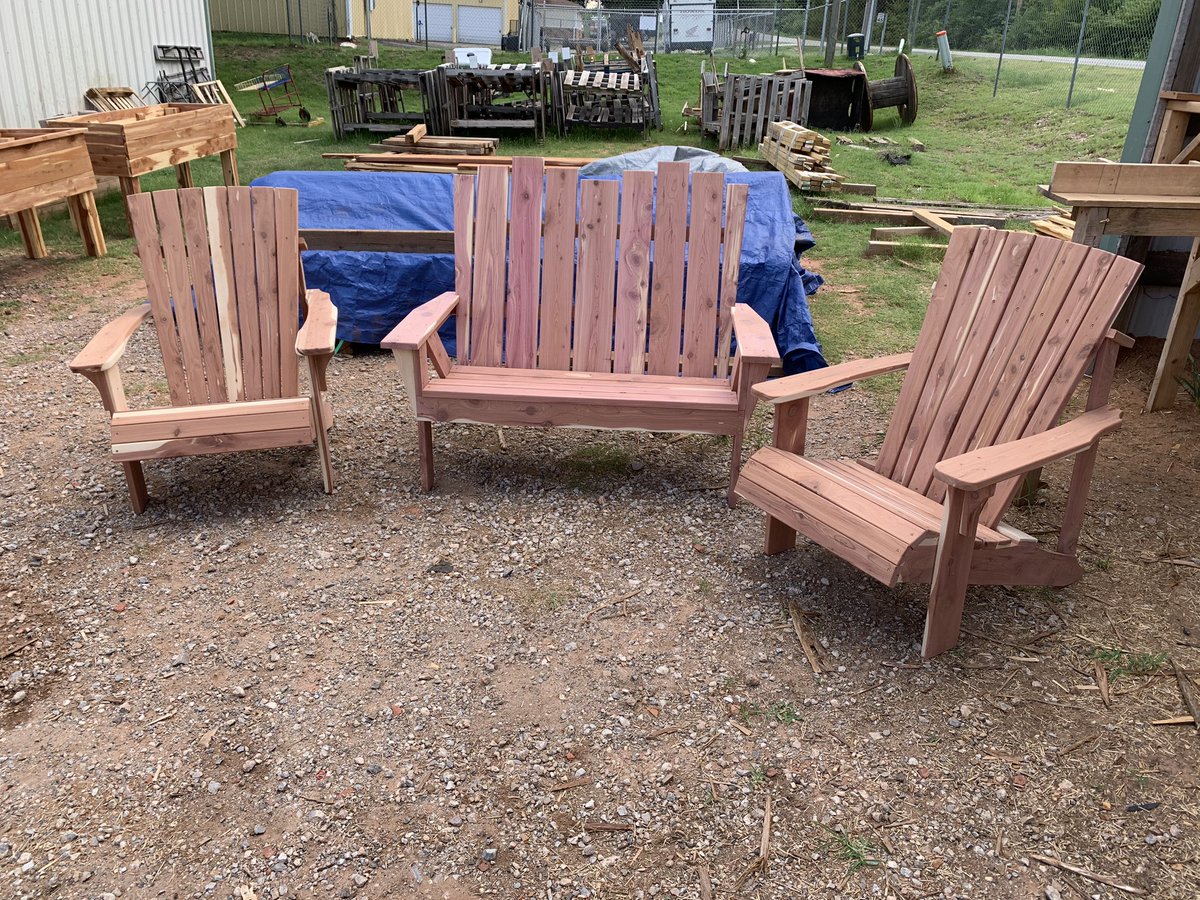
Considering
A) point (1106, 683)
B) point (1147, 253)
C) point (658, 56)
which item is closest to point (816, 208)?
point (1147, 253)

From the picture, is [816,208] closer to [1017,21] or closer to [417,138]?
[417,138]

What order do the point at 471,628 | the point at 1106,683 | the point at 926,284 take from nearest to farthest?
the point at 1106,683
the point at 471,628
the point at 926,284

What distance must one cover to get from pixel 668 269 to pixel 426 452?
127 centimetres

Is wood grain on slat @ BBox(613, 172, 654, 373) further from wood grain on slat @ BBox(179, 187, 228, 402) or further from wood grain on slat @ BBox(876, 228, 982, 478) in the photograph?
wood grain on slat @ BBox(179, 187, 228, 402)

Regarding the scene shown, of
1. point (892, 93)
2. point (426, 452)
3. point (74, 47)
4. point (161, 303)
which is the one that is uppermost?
point (74, 47)

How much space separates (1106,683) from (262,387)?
322 cm

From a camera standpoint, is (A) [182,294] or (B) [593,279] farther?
(B) [593,279]

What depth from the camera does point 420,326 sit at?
3346mm

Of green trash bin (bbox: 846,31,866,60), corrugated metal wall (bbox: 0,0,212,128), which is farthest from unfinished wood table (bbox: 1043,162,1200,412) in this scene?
green trash bin (bbox: 846,31,866,60)

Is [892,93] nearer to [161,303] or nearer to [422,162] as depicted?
[422,162]

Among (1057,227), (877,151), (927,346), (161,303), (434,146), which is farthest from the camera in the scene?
(877,151)

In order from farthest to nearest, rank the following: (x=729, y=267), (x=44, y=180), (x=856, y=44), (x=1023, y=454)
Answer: (x=856, y=44) < (x=44, y=180) < (x=729, y=267) < (x=1023, y=454)

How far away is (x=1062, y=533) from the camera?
2.82 meters

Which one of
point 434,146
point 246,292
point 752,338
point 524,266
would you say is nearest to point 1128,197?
point 752,338
